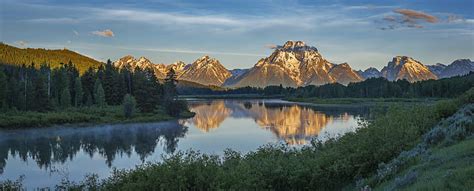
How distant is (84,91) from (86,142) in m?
57.7

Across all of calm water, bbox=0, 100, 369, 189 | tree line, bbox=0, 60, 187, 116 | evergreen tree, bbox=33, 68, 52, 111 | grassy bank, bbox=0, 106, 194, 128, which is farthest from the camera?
tree line, bbox=0, 60, 187, 116

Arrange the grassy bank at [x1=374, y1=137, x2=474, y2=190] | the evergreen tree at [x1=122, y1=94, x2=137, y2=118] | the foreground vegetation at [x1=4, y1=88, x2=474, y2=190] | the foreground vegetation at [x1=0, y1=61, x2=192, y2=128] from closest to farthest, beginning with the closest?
the grassy bank at [x1=374, y1=137, x2=474, y2=190] → the foreground vegetation at [x1=4, y1=88, x2=474, y2=190] → the foreground vegetation at [x1=0, y1=61, x2=192, y2=128] → the evergreen tree at [x1=122, y1=94, x2=137, y2=118]

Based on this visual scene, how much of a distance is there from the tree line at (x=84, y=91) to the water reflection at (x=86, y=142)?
17.4 meters

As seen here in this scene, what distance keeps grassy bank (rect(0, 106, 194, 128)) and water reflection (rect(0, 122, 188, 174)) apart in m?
4.40

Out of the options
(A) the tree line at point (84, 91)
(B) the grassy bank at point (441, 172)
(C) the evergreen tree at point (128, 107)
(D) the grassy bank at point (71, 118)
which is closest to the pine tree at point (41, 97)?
(A) the tree line at point (84, 91)

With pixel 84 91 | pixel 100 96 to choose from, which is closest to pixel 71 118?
pixel 100 96

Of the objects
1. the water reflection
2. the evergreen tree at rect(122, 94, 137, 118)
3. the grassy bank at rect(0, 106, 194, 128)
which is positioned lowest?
the water reflection

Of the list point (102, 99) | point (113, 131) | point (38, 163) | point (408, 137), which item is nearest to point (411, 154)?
point (408, 137)

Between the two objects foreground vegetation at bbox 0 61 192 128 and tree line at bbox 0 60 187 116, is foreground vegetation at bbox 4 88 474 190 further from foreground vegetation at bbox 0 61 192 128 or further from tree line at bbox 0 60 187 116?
tree line at bbox 0 60 187 116

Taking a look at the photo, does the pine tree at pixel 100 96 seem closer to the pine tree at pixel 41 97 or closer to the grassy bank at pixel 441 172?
the pine tree at pixel 41 97

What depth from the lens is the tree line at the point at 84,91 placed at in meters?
82.4

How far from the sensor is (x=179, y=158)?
18.1 metres

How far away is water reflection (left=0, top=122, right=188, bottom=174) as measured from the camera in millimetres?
42031

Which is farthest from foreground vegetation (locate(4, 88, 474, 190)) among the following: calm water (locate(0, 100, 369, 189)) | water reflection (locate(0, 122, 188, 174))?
water reflection (locate(0, 122, 188, 174))
